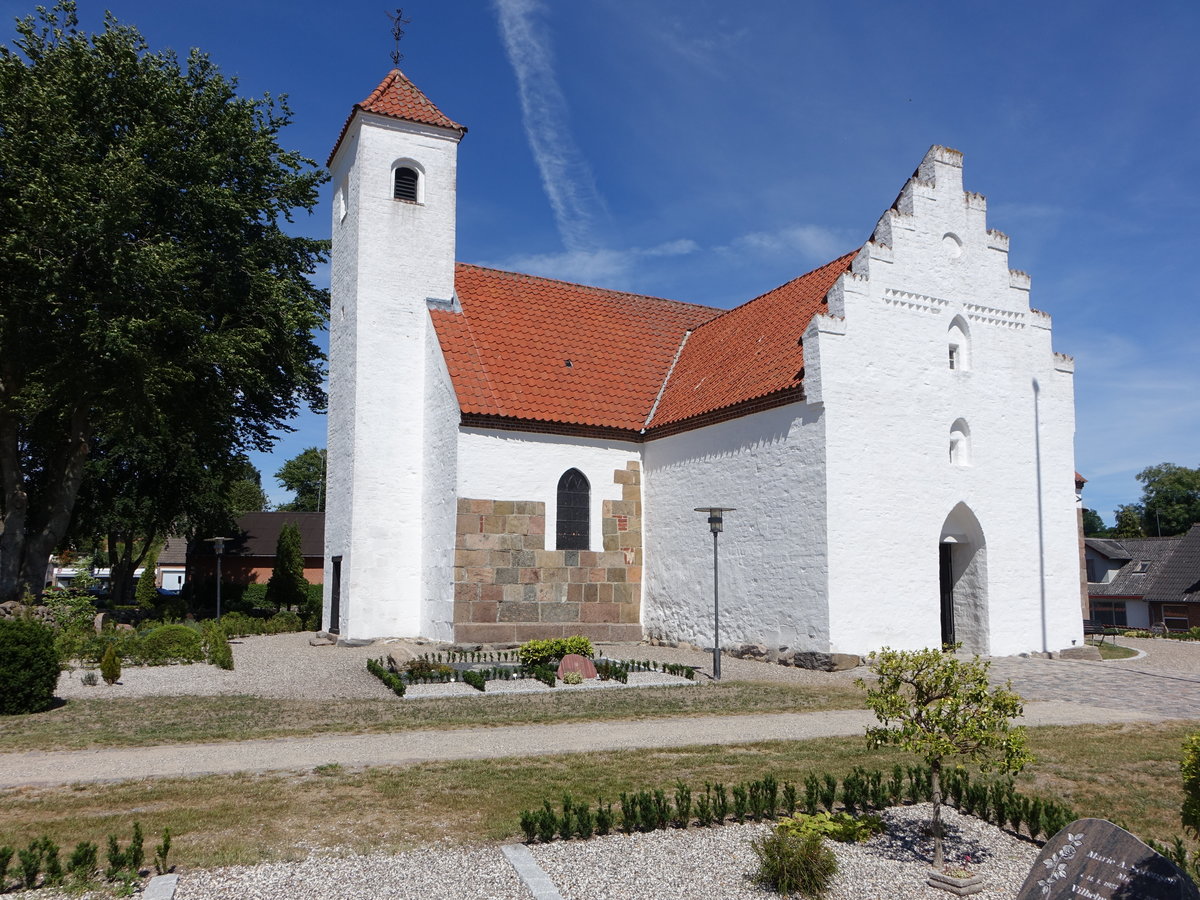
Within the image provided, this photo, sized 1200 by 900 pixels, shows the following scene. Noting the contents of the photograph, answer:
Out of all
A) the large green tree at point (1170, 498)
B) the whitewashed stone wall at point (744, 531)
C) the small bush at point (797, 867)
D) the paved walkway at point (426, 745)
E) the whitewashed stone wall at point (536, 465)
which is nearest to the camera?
the small bush at point (797, 867)

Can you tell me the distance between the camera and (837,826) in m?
5.82

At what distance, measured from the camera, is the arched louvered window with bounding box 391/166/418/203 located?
66.4 ft

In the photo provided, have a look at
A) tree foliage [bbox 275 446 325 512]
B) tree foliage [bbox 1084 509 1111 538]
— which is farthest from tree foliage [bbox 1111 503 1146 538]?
tree foliage [bbox 275 446 325 512]

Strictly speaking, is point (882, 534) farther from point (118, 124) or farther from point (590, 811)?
point (118, 124)

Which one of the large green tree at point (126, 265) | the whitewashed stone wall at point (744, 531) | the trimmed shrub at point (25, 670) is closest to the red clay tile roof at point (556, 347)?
the whitewashed stone wall at point (744, 531)

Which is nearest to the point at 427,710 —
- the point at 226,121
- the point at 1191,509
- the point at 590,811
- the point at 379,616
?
the point at 590,811

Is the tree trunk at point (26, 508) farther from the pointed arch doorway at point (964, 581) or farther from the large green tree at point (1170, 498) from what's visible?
the large green tree at point (1170, 498)

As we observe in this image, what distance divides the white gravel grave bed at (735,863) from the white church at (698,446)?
9.01 metres

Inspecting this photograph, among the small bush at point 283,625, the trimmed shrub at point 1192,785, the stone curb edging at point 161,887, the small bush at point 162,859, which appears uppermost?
the trimmed shrub at point 1192,785

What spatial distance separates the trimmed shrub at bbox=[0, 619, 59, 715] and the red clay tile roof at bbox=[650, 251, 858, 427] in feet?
39.1

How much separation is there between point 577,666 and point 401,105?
1404 cm

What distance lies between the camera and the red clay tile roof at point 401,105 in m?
20.1

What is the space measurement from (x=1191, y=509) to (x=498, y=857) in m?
89.5

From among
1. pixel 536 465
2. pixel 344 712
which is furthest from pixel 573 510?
pixel 344 712
